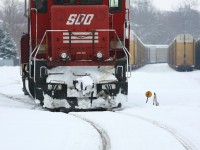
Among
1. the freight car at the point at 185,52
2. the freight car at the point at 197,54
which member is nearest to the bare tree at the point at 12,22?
the freight car at the point at 185,52

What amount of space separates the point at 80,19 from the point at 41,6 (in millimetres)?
1120

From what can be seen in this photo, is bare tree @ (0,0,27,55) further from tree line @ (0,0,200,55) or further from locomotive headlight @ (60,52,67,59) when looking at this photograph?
locomotive headlight @ (60,52,67,59)

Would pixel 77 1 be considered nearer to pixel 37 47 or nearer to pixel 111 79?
pixel 37 47

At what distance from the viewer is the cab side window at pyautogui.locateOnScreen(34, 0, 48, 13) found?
10.5 meters

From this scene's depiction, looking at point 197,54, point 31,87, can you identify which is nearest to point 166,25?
point 197,54

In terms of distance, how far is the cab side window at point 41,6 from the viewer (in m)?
10.5

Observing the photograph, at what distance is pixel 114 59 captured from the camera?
32.9 ft

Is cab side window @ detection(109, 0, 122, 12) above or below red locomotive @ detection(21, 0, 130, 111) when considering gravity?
above

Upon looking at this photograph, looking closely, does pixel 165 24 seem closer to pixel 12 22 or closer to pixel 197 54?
pixel 12 22

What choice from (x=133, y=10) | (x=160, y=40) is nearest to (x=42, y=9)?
(x=160, y=40)

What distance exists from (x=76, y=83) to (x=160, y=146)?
4.51m

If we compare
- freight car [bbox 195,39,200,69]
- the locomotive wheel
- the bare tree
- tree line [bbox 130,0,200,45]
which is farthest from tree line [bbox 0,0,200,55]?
the locomotive wheel

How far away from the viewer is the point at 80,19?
33.3ft

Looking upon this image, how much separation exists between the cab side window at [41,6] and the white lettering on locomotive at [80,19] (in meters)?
0.90
